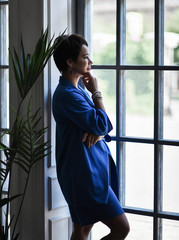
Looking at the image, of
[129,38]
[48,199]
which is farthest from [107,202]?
[129,38]

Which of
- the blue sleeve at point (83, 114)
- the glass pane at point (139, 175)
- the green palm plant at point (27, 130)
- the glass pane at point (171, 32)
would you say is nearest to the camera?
the blue sleeve at point (83, 114)

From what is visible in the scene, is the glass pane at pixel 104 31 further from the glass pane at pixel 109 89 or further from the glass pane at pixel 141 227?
the glass pane at pixel 141 227

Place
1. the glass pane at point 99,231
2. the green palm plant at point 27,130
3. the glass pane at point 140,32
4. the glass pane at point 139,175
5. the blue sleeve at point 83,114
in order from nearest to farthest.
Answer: the blue sleeve at point 83,114 < the green palm plant at point 27,130 < the glass pane at point 140,32 < the glass pane at point 139,175 < the glass pane at point 99,231

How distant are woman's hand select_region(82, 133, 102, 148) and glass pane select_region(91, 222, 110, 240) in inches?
35.2

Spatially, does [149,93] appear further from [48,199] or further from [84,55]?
[48,199]

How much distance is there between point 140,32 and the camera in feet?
10.2

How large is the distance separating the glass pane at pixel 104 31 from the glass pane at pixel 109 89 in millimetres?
83

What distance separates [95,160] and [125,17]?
3.34 feet

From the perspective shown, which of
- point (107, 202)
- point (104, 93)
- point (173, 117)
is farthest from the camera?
point (104, 93)

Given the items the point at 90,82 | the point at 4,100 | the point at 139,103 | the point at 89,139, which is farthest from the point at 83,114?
the point at 4,100

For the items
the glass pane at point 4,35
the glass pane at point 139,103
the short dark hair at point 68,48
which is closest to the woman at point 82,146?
the short dark hair at point 68,48

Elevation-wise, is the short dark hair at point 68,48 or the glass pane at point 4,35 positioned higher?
the glass pane at point 4,35

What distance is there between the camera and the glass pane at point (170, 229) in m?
3.13

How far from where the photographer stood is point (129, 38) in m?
3.16
